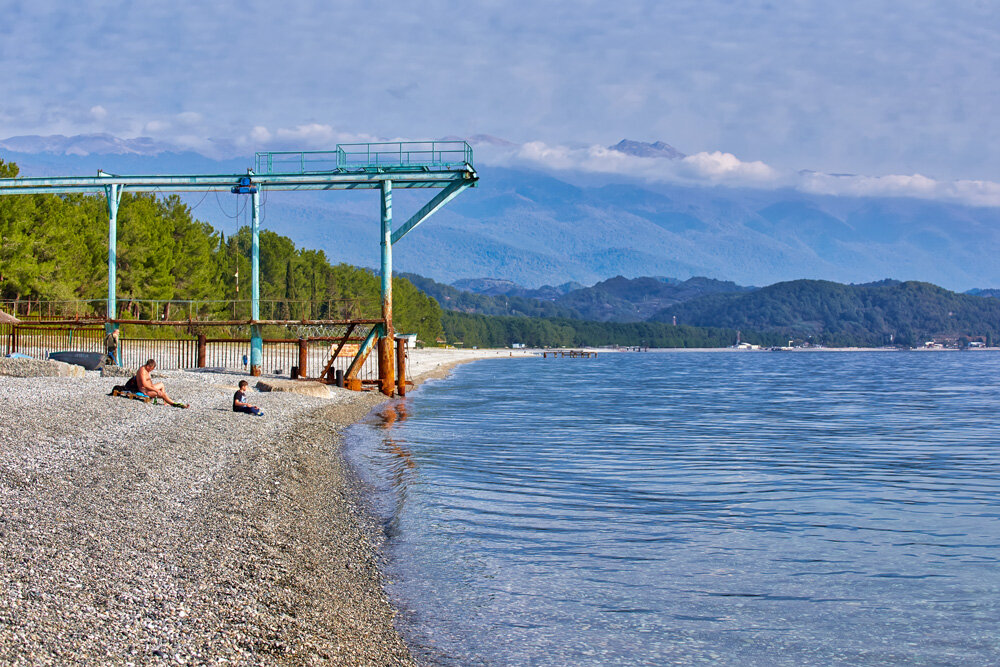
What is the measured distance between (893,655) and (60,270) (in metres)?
63.0

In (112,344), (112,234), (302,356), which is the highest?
(112,234)

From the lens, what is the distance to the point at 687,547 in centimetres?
1374

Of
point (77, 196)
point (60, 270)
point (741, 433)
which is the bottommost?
point (741, 433)

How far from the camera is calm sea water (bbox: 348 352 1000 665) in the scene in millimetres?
9672

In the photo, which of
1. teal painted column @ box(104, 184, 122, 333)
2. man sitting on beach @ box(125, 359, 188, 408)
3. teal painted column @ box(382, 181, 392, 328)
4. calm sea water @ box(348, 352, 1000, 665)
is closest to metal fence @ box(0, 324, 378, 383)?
teal painted column @ box(104, 184, 122, 333)

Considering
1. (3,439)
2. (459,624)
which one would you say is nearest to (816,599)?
(459,624)

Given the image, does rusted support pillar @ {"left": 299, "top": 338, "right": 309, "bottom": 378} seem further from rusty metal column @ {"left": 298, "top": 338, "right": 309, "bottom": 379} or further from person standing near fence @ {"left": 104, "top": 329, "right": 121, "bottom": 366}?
person standing near fence @ {"left": 104, "top": 329, "right": 121, "bottom": 366}

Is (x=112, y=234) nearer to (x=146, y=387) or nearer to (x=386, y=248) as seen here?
(x=386, y=248)

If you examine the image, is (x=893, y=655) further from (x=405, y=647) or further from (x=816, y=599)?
(x=405, y=647)

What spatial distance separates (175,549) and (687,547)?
7552mm

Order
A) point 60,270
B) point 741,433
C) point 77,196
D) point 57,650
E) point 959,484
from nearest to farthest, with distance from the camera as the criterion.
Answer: point 57,650
point 959,484
point 741,433
point 60,270
point 77,196

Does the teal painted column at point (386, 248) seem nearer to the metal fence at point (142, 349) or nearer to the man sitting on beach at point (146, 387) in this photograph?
the metal fence at point (142, 349)

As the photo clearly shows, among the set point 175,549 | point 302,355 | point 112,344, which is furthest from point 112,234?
point 175,549

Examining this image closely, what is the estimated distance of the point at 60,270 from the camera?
6128 cm
